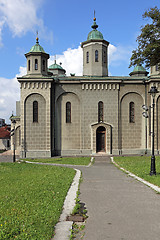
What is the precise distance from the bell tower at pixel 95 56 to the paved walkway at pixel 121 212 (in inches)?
988

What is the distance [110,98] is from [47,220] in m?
26.7

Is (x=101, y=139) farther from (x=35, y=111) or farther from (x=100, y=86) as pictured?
(x=35, y=111)

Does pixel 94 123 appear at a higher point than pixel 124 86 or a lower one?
lower

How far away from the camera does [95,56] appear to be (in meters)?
33.1

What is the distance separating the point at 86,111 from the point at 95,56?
9.06 meters

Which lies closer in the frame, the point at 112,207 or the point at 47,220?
the point at 47,220

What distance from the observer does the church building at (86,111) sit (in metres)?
30.2

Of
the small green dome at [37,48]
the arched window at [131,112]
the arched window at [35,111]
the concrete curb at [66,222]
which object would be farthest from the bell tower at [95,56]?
the concrete curb at [66,222]

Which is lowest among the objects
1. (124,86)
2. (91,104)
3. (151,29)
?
(91,104)

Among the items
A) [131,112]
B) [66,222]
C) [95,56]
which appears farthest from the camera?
[95,56]

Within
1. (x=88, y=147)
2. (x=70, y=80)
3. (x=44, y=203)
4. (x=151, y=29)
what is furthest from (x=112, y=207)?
(x=70, y=80)

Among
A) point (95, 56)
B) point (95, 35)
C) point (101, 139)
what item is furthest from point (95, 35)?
point (101, 139)

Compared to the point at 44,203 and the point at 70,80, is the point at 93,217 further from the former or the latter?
the point at 70,80

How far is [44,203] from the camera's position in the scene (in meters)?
7.38
